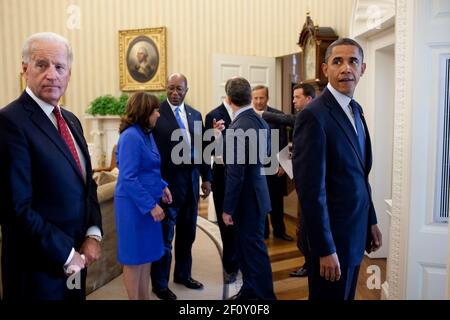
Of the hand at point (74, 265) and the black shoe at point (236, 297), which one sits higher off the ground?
the hand at point (74, 265)

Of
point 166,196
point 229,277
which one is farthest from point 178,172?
point 229,277

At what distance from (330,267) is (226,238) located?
6.03ft

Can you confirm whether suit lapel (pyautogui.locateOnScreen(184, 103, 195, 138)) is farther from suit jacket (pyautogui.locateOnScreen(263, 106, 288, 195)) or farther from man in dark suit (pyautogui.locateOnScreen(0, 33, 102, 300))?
man in dark suit (pyautogui.locateOnScreen(0, 33, 102, 300))

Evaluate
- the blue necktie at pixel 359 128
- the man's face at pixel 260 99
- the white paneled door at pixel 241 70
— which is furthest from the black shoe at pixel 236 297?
the white paneled door at pixel 241 70

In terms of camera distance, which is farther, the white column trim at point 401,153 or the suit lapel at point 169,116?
the suit lapel at point 169,116

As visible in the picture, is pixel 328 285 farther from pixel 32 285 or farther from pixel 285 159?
pixel 285 159

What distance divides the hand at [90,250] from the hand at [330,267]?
2.95ft

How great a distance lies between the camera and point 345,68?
1706 millimetres

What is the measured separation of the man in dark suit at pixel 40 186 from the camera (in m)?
1.32

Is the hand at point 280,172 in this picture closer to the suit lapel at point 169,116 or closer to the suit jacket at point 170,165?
the suit jacket at point 170,165

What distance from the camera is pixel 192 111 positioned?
3262 mm

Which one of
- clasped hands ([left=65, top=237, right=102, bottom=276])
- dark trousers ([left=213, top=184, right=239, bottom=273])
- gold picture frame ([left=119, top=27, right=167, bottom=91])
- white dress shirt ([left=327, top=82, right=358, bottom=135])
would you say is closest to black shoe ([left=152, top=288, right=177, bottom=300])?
dark trousers ([left=213, top=184, right=239, bottom=273])

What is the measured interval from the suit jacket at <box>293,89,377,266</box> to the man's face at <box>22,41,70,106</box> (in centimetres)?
94

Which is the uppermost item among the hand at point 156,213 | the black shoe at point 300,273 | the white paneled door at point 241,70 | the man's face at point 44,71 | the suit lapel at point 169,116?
the white paneled door at point 241,70
